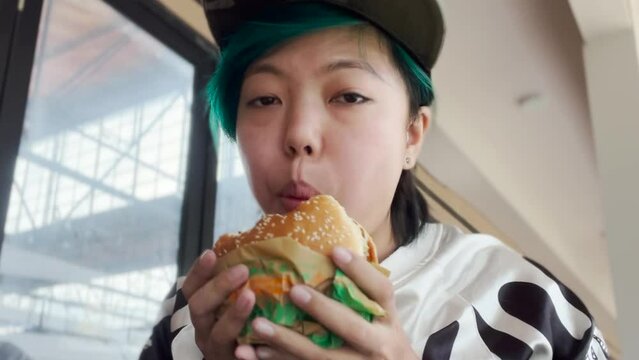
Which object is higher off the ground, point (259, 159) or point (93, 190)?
point (259, 159)

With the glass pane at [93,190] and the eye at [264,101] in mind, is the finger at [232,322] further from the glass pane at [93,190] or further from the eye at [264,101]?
the glass pane at [93,190]

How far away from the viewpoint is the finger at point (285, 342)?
0.49 metres

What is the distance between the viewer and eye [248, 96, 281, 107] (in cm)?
71

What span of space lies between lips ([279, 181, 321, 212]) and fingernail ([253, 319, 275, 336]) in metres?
0.19

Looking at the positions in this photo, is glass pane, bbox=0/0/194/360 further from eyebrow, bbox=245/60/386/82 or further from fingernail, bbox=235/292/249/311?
fingernail, bbox=235/292/249/311

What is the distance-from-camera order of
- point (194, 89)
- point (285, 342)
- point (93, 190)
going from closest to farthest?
point (285, 342)
point (93, 190)
point (194, 89)

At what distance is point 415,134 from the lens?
0.84m

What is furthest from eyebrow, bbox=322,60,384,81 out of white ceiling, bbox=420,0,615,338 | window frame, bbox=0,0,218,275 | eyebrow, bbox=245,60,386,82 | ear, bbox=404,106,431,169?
white ceiling, bbox=420,0,615,338

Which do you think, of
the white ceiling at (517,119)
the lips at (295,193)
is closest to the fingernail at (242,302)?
the lips at (295,193)

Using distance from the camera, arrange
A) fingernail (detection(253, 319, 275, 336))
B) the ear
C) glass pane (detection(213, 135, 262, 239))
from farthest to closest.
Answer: glass pane (detection(213, 135, 262, 239))
the ear
fingernail (detection(253, 319, 275, 336))

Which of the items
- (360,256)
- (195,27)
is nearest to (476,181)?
(195,27)

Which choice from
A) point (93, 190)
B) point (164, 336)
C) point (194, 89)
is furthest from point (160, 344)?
point (194, 89)

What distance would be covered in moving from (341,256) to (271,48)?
1.03 feet

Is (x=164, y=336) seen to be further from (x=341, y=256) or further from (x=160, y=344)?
(x=341, y=256)
